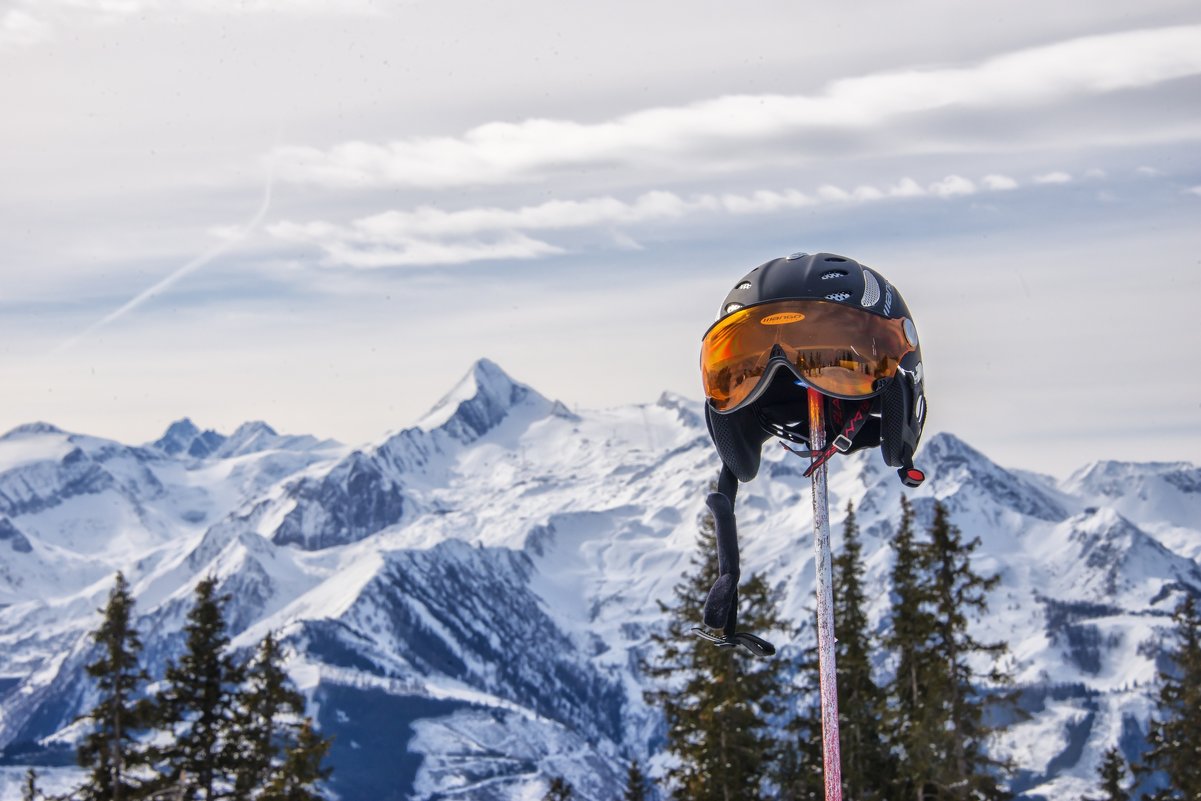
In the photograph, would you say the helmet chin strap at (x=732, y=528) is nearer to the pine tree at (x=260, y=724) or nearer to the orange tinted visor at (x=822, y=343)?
the orange tinted visor at (x=822, y=343)

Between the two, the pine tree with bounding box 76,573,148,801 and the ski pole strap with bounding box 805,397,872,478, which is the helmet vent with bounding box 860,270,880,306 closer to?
the ski pole strap with bounding box 805,397,872,478

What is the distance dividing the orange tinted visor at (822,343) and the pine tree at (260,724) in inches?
1205

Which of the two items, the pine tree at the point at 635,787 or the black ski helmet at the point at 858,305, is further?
the pine tree at the point at 635,787

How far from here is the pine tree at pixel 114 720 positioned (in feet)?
131

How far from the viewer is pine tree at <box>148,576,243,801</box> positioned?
38.8 m

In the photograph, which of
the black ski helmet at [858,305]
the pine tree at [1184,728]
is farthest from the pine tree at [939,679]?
the black ski helmet at [858,305]

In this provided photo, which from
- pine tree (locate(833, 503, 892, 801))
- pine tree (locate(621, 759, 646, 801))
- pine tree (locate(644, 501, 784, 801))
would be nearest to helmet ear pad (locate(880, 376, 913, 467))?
pine tree (locate(644, 501, 784, 801))

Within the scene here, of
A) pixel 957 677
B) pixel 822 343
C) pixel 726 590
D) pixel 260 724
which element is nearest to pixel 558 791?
pixel 260 724

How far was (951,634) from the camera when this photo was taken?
39656 millimetres

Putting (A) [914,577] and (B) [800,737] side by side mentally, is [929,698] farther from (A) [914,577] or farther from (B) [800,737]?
(B) [800,737]

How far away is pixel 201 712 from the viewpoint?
4009 cm

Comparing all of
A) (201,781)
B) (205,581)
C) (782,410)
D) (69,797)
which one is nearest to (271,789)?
(201,781)

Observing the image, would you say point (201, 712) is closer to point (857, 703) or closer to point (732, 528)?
point (857, 703)

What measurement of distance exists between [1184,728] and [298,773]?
2555cm
